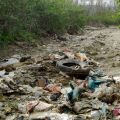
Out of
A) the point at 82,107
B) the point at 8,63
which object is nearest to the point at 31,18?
the point at 8,63

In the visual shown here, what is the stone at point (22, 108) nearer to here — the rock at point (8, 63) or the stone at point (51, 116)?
the stone at point (51, 116)

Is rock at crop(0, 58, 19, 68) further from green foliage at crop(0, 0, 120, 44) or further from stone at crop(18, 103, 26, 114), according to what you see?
stone at crop(18, 103, 26, 114)

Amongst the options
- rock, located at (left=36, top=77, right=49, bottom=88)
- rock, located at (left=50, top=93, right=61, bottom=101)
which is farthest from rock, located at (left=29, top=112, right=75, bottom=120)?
rock, located at (left=36, top=77, right=49, bottom=88)

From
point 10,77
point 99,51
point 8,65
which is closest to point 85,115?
point 10,77

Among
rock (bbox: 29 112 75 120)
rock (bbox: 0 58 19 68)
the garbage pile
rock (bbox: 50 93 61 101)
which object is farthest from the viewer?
rock (bbox: 0 58 19 68)

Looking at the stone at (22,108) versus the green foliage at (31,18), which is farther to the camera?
the green foliage at (31,18)

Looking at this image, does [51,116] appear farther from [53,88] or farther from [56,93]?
[53,88]

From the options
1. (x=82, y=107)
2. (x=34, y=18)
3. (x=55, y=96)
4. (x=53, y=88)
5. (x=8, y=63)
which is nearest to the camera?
(x=82, y=107)

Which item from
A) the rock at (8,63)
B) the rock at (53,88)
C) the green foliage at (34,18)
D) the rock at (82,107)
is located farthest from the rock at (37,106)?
the green foliage at (34,18)

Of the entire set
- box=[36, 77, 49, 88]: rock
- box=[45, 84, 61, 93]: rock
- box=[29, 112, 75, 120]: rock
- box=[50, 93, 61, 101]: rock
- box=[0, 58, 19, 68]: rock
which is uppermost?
box=[29, 112, 75, 120]: rock

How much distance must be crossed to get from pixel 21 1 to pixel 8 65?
606 cm

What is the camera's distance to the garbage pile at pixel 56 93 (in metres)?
6.92

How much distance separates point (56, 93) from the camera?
27.5 feet

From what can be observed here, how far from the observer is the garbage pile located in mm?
6922
